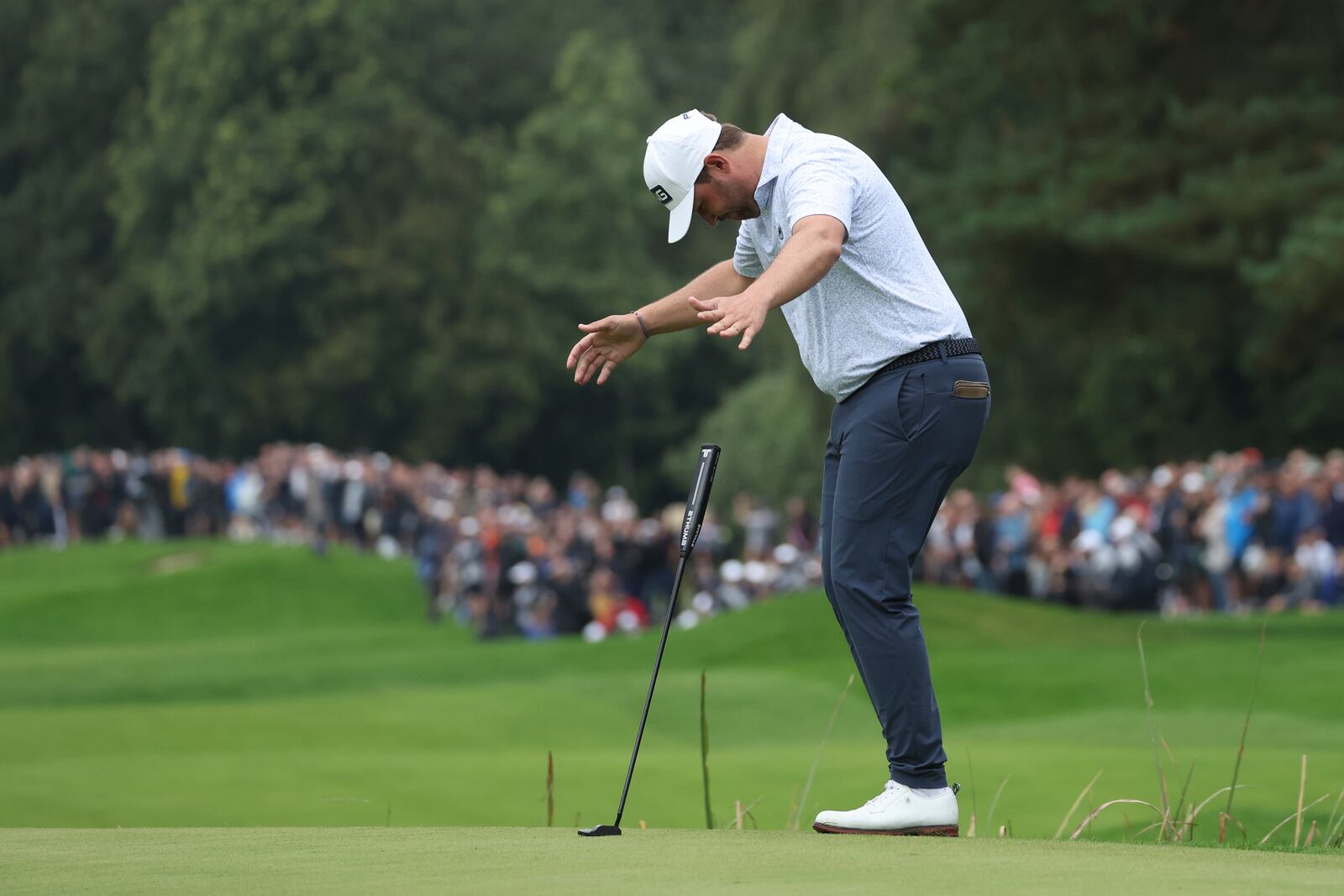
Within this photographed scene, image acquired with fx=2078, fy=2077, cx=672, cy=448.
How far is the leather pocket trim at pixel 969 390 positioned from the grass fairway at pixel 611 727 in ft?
3.96

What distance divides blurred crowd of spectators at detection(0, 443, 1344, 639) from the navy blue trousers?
50.8 feet

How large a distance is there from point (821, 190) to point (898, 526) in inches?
35.0

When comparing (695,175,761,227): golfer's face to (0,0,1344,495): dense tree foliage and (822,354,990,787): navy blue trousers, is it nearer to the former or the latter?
(822,354,990,787): navy blue trousers

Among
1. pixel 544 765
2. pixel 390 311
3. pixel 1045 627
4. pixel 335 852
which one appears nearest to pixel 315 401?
pixel 390 311

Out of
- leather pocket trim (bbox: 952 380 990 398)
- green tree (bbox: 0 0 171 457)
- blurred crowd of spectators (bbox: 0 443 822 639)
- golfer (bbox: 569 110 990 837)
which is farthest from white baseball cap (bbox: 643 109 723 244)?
green tree (bbox: 0 0 171 457)

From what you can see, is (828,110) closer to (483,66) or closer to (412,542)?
(412,542)

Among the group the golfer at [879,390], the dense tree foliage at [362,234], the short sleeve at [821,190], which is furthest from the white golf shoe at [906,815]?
the dense tree foliage at [362,234]

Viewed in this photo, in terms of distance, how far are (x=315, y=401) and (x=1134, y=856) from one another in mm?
50171

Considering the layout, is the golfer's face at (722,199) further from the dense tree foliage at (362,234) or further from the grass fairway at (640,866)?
the dense tree foliage at (362,234)

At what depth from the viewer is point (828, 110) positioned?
111 feet

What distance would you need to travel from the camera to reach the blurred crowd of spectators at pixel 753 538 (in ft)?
69.4

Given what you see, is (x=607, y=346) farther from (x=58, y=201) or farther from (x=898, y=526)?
(x=58, y=201)

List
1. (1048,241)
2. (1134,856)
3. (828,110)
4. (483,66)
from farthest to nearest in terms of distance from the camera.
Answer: (483,66) < (828,110) < (1048,241) < (1134,856)

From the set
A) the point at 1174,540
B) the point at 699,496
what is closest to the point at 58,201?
the point at 1174,540
